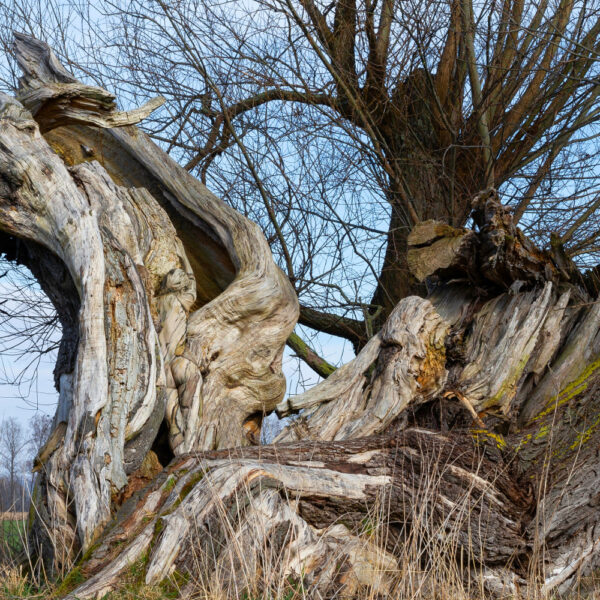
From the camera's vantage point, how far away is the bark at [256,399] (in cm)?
372

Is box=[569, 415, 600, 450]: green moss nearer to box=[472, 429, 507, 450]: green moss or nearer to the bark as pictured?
the bark

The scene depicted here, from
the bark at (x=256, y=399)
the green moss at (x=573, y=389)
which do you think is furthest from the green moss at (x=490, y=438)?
the green moss at (x=573, y=389)

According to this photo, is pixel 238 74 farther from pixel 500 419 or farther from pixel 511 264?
pixel 500 419

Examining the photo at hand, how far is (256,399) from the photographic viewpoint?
598 centimetres

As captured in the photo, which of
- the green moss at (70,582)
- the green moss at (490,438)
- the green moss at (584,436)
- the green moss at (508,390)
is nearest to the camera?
the green moss at (70,582)

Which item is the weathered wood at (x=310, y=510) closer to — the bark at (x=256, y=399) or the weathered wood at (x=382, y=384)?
the bark at (x=256, y=399)

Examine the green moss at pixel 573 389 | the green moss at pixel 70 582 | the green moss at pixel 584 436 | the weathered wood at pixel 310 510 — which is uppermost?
the green moss at pixel 573 389

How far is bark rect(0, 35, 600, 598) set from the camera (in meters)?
3.72

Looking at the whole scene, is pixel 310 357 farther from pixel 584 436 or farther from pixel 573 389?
pixel 584 436

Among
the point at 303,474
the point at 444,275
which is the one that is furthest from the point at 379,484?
the point at 444,275

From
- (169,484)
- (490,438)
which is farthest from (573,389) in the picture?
(169,484)

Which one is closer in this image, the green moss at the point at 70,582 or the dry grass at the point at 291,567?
the dry grass at the point at 291,567

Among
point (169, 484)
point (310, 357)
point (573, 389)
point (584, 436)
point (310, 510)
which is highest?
point (310, 357)

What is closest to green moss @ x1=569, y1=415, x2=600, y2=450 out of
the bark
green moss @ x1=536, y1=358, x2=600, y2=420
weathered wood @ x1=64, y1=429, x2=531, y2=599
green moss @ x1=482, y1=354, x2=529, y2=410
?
the bark
